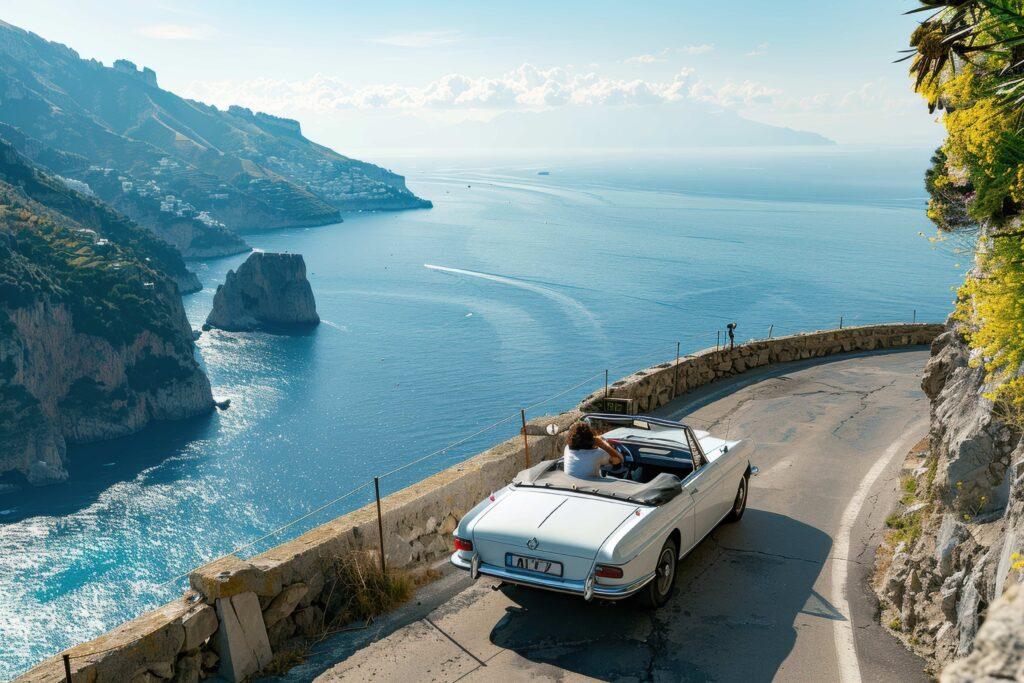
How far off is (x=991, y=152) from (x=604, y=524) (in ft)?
16.9

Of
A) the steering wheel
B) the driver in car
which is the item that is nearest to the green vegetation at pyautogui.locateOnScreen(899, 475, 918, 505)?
the steering wheel

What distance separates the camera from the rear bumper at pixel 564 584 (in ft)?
19.2

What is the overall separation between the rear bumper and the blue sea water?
3897cm

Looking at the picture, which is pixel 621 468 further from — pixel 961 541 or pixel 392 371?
pixel 392 371

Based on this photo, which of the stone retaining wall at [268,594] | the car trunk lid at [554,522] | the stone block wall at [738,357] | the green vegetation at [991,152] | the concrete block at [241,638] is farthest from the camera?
the stone block wall at [738,357]

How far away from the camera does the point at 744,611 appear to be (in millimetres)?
6746

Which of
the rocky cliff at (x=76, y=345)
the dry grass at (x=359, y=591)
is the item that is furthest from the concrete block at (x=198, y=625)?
the rocky cliff at (x=76, y=345)

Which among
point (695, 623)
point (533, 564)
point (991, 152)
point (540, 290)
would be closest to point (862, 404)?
point (991, 152)

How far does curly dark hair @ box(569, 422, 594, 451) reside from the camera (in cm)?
707

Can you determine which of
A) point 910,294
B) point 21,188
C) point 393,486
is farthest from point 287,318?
point 910,294

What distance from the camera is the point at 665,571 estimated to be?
6703 millimetres

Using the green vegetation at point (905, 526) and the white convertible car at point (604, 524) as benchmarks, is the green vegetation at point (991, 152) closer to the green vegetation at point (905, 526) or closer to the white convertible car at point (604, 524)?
the green vegetation at point (905, 526)

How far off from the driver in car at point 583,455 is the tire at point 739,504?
7.30ft

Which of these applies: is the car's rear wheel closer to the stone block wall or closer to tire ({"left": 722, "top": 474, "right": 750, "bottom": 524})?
tire ({"left": 722, "top": 474, "right": 750, "bottom": 524})
